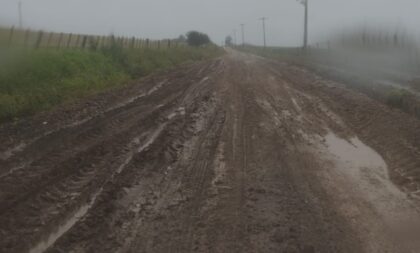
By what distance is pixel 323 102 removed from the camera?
15.7 m

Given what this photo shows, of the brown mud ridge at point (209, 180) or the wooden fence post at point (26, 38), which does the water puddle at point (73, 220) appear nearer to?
the brown mud ridge at point (209, 180)

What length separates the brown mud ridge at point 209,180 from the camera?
227 inches

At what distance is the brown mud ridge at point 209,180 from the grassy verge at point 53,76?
0.94 meters

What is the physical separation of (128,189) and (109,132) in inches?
144

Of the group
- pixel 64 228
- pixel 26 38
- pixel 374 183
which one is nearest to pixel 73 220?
pixel 64 228

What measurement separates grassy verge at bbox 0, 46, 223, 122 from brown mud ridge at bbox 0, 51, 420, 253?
3.07 ft

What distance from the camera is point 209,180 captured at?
7781mm

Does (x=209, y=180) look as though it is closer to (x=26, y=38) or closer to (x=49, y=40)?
(x=26, y=38)

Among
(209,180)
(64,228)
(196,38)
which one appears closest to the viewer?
(64,228)

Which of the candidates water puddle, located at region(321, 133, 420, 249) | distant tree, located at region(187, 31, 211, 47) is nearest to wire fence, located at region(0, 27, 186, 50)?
water puddle, located at region(321, 133, 420, 249)

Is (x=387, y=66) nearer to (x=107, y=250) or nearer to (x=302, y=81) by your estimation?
(x=302, y=81)

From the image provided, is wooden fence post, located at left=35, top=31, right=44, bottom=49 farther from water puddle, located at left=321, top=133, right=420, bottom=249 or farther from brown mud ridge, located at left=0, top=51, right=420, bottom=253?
water puddle, located at left=321, top=133, right=420, bottom=249

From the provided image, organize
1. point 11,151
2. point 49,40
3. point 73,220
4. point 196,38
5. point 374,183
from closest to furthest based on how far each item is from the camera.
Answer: point 73,220, point 374,183, point 11,151, point 49,40, point 196,38

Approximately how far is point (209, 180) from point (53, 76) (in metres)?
9.75
